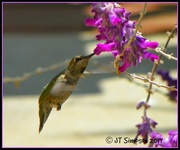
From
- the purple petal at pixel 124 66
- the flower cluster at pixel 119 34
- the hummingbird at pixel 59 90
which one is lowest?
the hummingbird at pixel 59 90

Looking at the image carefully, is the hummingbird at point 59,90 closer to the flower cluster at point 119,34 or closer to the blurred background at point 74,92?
the flower cluster at point 119,34

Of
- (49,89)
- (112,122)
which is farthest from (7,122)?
(49,89)

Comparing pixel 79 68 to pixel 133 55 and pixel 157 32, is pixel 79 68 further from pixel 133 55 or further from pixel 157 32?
pixel 157 32

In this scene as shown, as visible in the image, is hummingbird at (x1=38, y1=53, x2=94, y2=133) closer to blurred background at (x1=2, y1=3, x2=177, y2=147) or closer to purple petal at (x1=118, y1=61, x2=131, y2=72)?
purple petal at (x1=118, y1=61, x2=131, y2=72)

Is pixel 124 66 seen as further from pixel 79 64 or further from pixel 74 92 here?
pixel 74 92

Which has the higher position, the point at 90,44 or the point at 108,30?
the point at 90,44

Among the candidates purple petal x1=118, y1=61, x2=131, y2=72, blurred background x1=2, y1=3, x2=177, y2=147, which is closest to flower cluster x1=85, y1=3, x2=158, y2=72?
purple petal x1=118, y1=61, x2=131, y2=72

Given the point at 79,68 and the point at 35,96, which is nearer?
the point at 79,68

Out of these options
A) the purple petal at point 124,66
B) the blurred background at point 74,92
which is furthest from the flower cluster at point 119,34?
the blurred background at point 74,92
